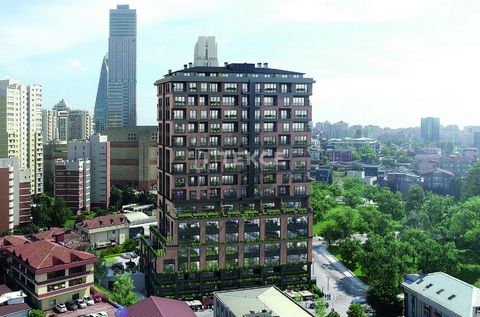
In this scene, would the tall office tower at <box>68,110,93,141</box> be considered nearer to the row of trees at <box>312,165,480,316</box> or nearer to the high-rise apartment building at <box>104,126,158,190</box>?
the high-rise apartment building at <box>104,126,158,190</box>

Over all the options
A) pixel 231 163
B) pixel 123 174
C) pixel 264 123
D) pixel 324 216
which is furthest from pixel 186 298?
pixel 123 174

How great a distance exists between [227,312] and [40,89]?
9675cm

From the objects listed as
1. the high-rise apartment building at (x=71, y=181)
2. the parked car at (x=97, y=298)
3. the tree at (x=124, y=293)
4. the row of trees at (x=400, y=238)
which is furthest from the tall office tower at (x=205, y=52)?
the parked car at (x=97, y=298)

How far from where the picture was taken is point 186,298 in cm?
5756

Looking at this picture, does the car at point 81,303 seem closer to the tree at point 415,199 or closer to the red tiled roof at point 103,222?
the red tiled roof at point 103,222

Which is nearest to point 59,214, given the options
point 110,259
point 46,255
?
point 110,259

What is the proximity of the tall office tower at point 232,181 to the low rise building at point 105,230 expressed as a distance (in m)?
24.5

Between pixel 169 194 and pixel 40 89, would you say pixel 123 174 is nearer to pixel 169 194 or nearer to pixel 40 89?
pixel 40 89

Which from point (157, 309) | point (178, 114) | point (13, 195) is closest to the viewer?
point (157, 309)

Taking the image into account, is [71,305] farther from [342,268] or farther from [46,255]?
[342,268]

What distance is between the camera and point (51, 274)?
53.2 metres

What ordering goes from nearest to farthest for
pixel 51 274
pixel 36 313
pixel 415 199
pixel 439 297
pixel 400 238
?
pixel 439 297 → pixel 36 313 → pixel 51 274 → pixel 400 238 → pixel 415 199

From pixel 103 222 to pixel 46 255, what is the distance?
32255mm

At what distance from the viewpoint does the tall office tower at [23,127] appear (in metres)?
108
